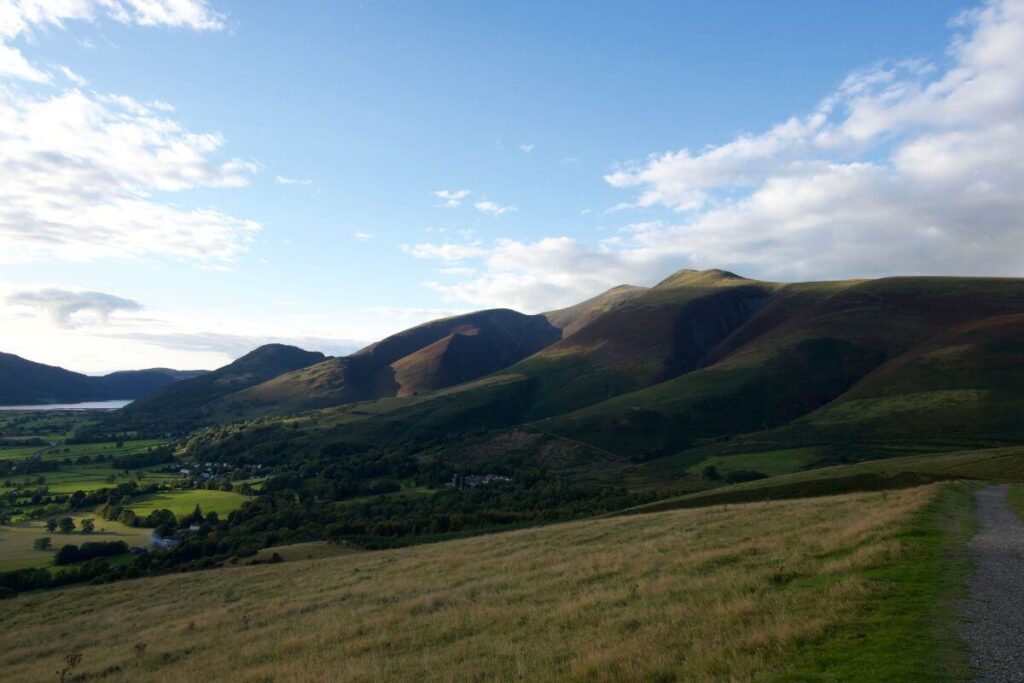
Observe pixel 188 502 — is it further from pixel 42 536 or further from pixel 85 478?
pixel 85 478

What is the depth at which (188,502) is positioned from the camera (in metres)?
112

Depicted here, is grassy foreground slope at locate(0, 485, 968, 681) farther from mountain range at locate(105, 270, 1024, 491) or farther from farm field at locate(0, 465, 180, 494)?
farm field at locate(0, 465, 180, 494)

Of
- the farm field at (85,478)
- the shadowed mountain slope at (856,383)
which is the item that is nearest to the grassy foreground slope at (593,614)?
the shadowed mountain slope at (856,383)

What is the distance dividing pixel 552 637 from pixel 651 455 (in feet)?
393

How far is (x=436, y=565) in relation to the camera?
33781 millimetres

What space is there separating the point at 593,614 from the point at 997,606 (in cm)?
958

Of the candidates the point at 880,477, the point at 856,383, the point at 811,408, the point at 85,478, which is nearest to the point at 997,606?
the point at 880,477

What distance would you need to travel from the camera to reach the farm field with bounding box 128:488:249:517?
104 metres

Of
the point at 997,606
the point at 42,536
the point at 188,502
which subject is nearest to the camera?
the point at 997,606

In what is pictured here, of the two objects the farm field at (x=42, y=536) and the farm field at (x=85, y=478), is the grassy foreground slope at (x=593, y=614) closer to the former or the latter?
the farm field at (x=42, y=536)

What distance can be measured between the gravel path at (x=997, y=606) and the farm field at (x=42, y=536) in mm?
87763

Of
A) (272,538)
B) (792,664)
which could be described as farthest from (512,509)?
(792,664)

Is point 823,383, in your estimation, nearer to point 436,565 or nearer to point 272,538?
point 272,538

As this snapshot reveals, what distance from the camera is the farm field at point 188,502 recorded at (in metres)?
104
